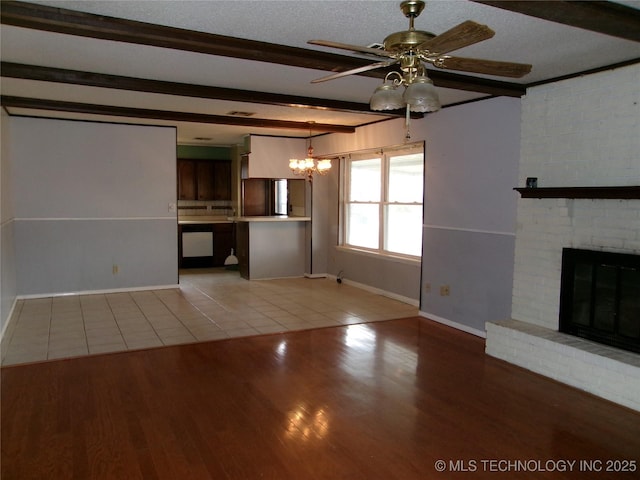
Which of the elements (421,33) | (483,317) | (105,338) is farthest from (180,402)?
(483,317)

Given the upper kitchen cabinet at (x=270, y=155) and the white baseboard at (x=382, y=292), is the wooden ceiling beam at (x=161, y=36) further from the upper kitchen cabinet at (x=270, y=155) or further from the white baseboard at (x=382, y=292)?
the upper kitchen cabinet at (x=270, y=155)

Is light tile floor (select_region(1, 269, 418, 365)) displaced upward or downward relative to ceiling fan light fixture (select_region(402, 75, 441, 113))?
downward

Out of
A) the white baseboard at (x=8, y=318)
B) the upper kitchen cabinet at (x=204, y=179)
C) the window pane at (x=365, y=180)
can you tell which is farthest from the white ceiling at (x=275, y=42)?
the upper kitchen cabinet at (x=204, y=179)

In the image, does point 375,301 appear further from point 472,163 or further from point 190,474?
point 190,474

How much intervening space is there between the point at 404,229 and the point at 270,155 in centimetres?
276

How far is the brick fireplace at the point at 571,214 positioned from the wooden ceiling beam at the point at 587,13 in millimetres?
1183

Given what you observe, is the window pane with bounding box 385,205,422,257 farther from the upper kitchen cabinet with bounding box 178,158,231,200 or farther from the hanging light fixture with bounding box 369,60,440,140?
the upper kitchen cabinet with bounding box 178,158,231,200

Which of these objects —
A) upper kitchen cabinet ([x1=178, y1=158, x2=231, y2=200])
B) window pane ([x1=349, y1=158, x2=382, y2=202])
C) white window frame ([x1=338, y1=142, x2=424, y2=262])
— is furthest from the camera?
upper kitchen cabinet ([x1=178, y1=158, x2=231, y2=200])

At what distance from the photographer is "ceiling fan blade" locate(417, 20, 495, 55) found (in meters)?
1.86

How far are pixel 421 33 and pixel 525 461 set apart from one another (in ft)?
7.42

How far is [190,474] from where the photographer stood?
246 centimetres

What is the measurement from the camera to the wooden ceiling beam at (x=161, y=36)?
8.34 feet

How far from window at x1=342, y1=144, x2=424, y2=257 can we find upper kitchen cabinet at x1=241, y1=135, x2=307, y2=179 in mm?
1039

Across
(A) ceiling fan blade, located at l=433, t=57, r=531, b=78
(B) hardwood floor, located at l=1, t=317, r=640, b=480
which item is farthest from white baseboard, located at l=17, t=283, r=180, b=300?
(A) ceiling fan blade, located at l=433, t=57, r=531, b=78
